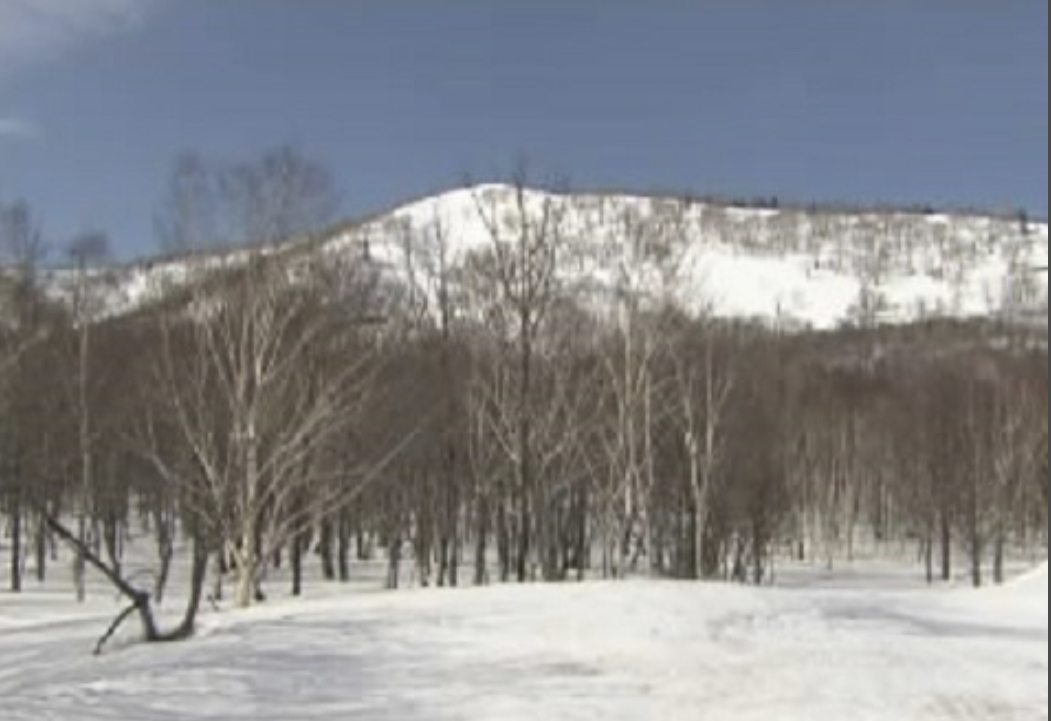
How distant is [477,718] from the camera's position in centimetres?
1487

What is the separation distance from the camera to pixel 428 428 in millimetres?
53062

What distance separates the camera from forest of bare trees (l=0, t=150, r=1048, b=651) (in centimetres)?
3328

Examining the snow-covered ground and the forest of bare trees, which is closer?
the snow-covered ground

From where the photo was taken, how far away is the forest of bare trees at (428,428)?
3328 centimetres

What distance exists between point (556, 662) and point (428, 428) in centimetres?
3466

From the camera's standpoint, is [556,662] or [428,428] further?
[428,428]

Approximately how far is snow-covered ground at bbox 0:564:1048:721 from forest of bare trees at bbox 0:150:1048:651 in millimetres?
3235

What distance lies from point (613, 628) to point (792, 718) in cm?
645

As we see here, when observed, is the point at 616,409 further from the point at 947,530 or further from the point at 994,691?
the point at 994,691

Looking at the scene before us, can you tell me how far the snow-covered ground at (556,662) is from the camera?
15.2 metres

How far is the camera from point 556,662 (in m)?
18.6

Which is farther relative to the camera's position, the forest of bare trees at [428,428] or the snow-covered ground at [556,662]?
the forest of bare trees at [428,428]

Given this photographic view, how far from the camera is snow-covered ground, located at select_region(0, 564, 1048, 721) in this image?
50.0 ft

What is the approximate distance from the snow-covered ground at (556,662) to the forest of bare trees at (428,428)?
324 cm
